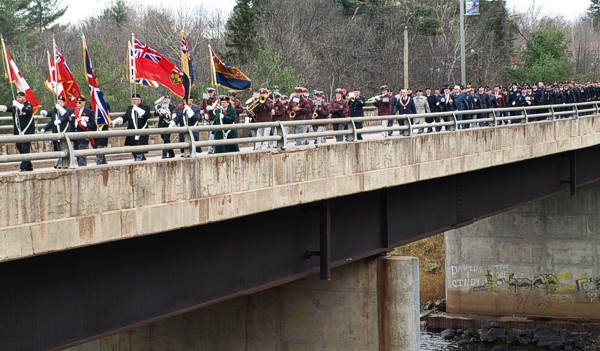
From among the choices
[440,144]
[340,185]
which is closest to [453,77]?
[440,144]

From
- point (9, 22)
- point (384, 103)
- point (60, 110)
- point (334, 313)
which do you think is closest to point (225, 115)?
point (60, 110)

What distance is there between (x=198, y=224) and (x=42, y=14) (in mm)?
67246

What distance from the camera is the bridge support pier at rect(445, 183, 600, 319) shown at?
39.2 meters

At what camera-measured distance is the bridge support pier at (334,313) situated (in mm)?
20031

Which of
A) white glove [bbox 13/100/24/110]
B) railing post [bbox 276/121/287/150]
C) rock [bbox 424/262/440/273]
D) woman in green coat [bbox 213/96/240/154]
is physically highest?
white glove [bbox 13/100/24/110]

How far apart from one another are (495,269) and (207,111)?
20.7 m

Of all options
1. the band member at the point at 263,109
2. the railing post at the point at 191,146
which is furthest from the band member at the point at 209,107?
the railing post at the point at 191,146

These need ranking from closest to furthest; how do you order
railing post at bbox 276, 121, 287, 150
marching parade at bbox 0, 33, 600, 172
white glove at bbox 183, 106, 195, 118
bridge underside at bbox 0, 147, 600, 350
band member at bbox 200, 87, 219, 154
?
bridge underside at bbox 0, 147, 600, 350 → railing post at bbox 276, 121, 287, 150 → marching parade at bbox 0, 33, 600, 172 → white glove at bbox 183, 106, 195, 118 → band member at bbox 200, 87, 219, 154

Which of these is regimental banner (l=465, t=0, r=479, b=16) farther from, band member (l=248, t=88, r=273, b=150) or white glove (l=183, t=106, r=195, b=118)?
white glove (l=183, t=106, r=195, b=118)

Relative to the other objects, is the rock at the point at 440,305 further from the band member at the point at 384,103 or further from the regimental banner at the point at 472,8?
the band member at the point at 384,103

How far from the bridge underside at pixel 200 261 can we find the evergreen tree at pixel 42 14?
183 ft

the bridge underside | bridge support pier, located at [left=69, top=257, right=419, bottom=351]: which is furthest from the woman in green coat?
bridge support pier, located at [left=69, top=257, right=419, bottom=351]

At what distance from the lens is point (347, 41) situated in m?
67.1

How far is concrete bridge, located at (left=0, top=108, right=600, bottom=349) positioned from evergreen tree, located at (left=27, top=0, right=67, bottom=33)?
186 ft
